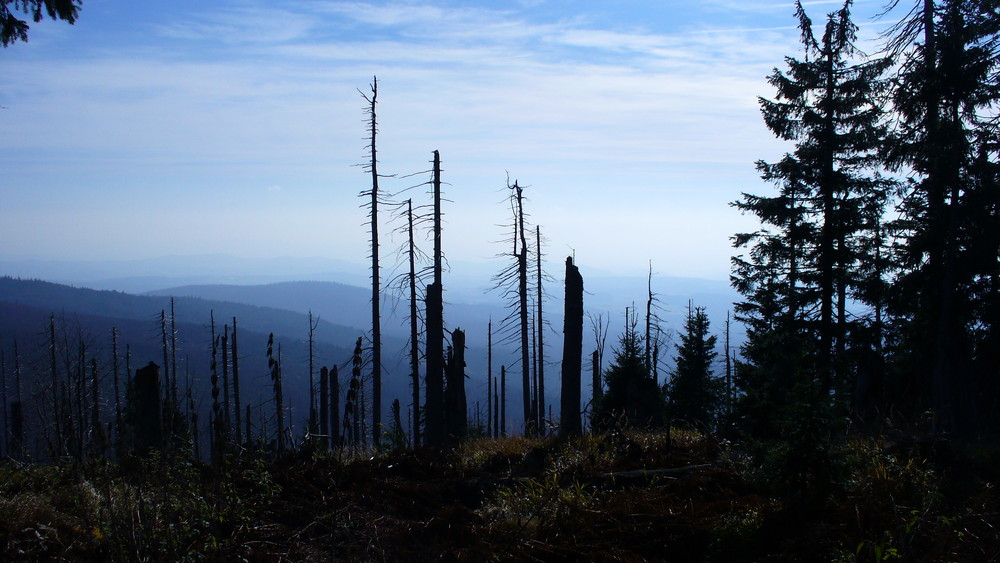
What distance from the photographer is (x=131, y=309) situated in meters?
197

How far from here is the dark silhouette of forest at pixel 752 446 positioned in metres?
5.26

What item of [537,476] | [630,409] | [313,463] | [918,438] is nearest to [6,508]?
[313,463]

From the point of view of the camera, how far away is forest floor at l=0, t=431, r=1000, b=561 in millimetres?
4973

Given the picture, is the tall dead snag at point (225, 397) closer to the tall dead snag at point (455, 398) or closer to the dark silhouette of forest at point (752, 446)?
the dark silhouette of forest at point (752, 446)

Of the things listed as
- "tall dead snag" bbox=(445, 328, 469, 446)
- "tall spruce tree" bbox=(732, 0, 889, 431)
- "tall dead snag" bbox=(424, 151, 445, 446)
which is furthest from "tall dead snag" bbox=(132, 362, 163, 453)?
"tall spruce tree" bbox=(732, 0, 889, 431)

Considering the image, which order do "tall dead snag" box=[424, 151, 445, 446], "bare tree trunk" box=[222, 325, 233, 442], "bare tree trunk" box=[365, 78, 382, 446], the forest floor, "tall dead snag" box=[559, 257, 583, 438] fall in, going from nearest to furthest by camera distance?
1. the forest floor
2. "bare tree trunk" box=[222, 325, 233, 442]
3. "tall dead snag" box=[559, 257, 583, 438]
4. "tall dead snag" box=[424, 151, 445, 446]
5. "bare tree trunk" box=[365, 78, 382, 446]

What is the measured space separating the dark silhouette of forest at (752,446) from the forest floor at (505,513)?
1.1 inches

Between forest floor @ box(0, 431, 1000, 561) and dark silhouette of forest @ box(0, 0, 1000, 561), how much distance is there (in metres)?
0.03

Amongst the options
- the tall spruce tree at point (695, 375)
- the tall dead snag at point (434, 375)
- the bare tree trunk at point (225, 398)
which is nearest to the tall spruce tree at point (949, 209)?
the tall spruce tree at point (695, 375)

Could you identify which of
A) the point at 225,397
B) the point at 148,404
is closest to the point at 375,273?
the point at 225,397

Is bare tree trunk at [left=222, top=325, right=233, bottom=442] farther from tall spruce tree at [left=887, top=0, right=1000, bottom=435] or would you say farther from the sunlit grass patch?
tall spruce tree at [left=887, top=0, right=1000, bottom=435]

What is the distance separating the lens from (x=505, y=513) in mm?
6887

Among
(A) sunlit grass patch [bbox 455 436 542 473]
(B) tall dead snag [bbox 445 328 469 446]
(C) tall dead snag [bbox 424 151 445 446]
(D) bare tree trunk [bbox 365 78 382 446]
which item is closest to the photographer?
(A) sunlit grass patch [bbox 455 436 542 473]

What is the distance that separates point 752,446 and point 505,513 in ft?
8.78
